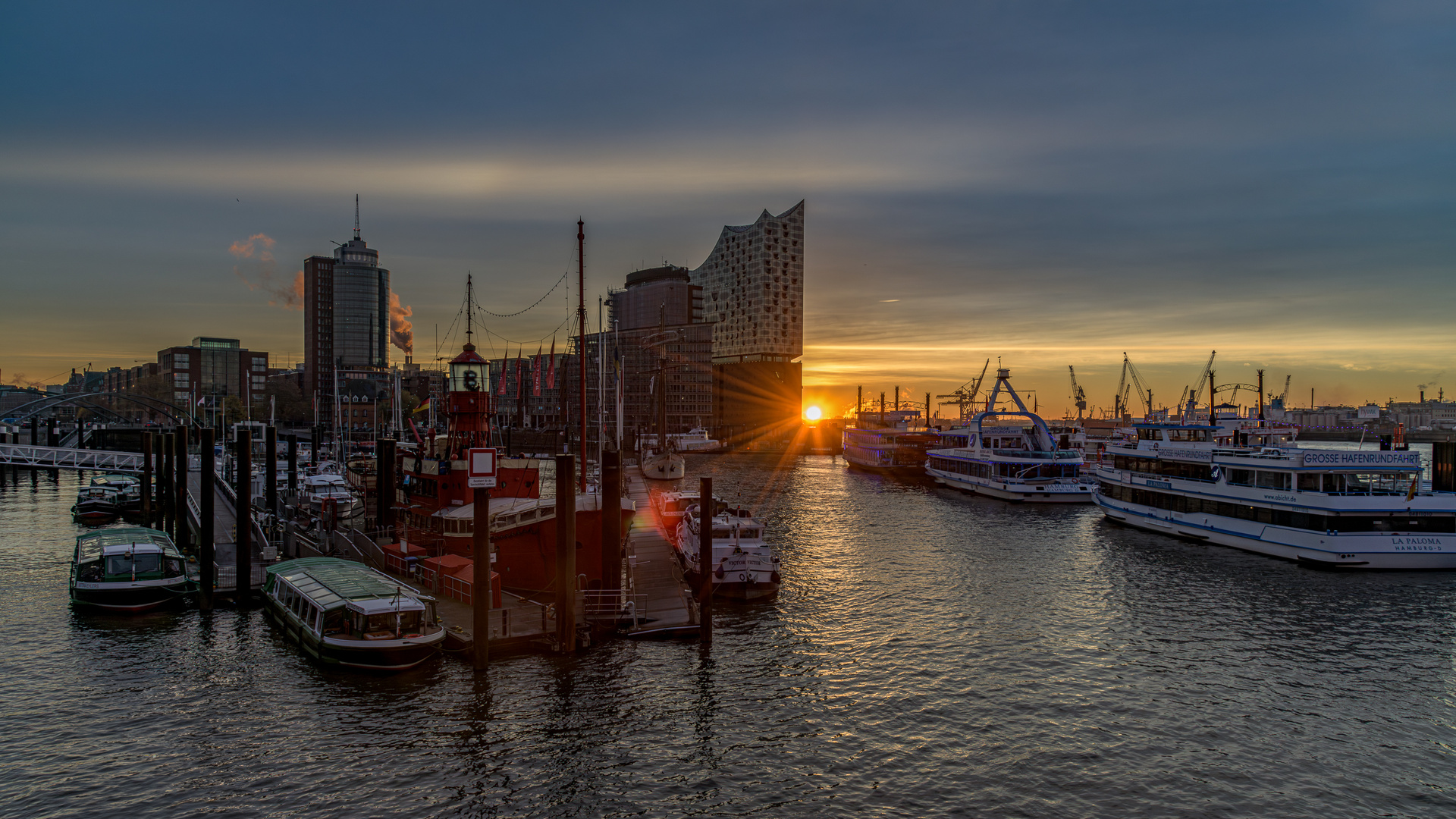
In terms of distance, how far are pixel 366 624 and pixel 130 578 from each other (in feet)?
50.6

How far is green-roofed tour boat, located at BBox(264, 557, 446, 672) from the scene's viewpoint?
81.0 feet

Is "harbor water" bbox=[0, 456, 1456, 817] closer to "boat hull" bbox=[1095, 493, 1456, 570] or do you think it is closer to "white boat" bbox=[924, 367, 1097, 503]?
"boat hull" bbox=[1095, 493, 1456, 570]

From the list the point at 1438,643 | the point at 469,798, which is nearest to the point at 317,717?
the point at 469,798

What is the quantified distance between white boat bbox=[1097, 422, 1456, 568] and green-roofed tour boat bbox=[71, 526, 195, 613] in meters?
59.3

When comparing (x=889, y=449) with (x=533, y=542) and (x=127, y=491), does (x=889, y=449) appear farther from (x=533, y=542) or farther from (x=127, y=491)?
(x=533, y=542)

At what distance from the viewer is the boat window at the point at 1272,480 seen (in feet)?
157

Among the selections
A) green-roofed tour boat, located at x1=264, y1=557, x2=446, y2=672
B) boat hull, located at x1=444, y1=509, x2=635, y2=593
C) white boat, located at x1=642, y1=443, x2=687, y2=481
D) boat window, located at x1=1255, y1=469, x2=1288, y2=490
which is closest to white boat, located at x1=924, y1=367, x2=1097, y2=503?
boat window, located at x1=1255, y1=469, x2=1288, y2=490

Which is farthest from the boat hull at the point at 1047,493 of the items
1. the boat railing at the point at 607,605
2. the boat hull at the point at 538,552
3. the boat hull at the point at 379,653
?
the boat hull at the point at 379,653

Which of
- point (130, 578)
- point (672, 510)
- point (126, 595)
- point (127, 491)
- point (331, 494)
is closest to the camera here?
point (126, 595)

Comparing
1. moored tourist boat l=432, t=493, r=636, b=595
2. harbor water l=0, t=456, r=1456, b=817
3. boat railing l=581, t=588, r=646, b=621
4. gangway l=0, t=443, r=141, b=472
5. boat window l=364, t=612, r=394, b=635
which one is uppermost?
gangway l=0, t=443, r=141, b=472

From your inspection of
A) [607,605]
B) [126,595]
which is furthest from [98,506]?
[607,605]

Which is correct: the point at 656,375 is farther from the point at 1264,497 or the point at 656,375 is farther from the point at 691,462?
the point at 1264,497

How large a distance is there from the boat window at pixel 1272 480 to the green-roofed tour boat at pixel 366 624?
163ft

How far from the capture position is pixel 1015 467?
279 ft
